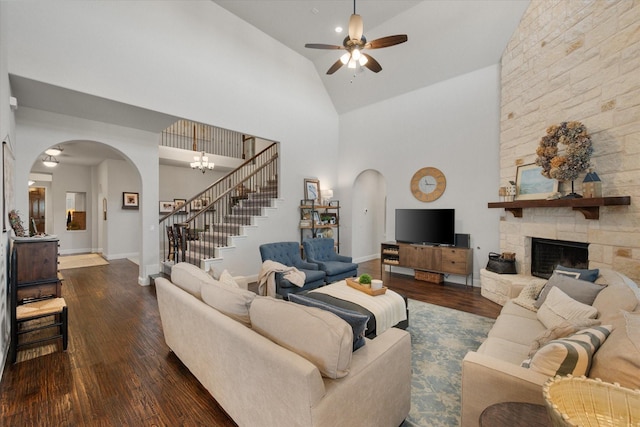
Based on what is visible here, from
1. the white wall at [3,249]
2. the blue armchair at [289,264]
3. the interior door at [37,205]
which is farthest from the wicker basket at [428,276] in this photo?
the interior door at [37,205]

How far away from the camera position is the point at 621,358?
115cm

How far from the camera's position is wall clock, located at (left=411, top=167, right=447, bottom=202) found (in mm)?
5801

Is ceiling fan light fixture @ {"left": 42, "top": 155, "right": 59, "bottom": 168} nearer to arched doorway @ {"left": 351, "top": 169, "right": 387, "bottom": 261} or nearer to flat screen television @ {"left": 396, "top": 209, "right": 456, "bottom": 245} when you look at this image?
arched doorway @ {"left": 351, "top": 169, "right": 387, "bottom": 261}

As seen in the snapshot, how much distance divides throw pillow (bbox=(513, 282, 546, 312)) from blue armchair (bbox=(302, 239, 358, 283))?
2506mm

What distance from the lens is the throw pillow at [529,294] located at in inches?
113

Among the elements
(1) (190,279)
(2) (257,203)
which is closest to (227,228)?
(2) (257,203)

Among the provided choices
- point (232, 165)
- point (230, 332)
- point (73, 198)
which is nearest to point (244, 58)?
point (232, 165)

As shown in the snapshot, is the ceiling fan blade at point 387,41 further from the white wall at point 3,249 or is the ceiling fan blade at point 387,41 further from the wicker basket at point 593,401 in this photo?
the white wall at point 3,249

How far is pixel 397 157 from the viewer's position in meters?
6.47

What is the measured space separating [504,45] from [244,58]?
477 centimetres

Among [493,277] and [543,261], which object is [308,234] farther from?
[543,261]

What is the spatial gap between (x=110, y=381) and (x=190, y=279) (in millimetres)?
1089

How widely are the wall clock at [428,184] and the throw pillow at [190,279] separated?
4893 mm

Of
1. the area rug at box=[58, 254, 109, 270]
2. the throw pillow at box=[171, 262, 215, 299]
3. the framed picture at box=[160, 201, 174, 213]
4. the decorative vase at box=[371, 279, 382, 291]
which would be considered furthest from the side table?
the framed picture at box=[160, 201, 174, 213]
